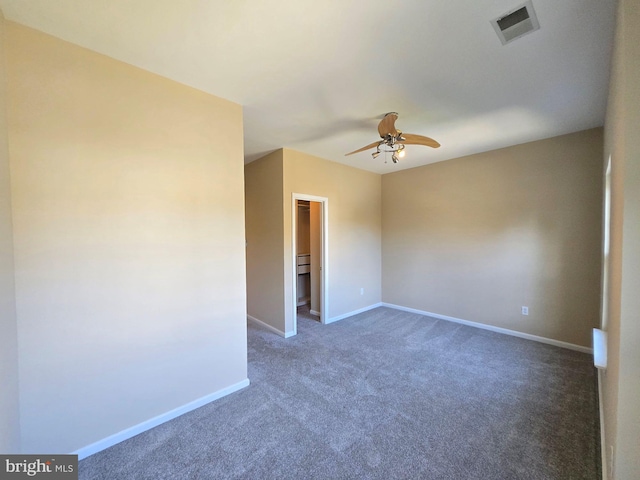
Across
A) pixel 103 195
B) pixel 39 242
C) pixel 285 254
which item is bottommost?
pixel 285 254

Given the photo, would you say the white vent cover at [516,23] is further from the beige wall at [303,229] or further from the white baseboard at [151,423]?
the beige wall at [303,229]

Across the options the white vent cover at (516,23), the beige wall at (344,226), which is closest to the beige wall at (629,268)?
the white vent cover at (516,23)

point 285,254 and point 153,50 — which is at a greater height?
point 153,50

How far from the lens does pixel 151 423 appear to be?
1.93 meters

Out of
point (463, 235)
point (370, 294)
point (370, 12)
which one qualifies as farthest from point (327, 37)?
point (370, 294)

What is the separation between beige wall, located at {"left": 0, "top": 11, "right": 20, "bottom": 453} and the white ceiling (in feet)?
2.40

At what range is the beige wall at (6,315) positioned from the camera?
4.17 feet

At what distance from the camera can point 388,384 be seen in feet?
8.11

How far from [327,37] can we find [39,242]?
217 centimetres

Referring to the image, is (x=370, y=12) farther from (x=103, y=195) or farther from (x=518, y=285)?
(x=518, y=285)

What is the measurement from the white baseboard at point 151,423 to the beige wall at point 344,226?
1.41 meters

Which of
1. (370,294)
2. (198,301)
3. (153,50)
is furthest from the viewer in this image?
(370,294)

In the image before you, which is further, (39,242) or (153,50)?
(153,50)

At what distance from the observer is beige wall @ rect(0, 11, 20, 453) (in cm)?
127
